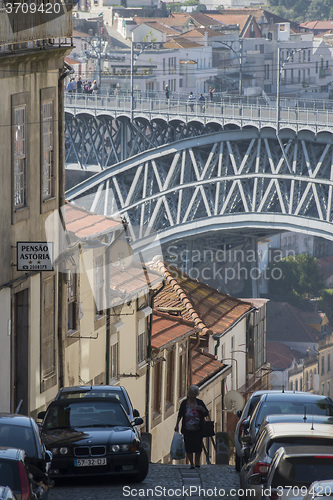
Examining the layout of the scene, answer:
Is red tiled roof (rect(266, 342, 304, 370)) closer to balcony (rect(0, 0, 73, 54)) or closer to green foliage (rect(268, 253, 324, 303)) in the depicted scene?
green foliage (rect(268, 253, 324, 303))

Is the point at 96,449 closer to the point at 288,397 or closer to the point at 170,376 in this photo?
the point at 288,397

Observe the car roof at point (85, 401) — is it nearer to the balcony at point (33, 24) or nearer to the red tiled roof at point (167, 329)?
the balcony at point (33, 24)

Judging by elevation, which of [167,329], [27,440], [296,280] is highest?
[27,440]

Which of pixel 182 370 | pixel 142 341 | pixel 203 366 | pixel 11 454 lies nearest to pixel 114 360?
pixel 142 341

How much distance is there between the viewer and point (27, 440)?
40.5 ft

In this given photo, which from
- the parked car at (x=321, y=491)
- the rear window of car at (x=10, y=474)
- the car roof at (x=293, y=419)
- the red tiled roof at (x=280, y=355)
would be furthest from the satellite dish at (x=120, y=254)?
the red tiled roof at (x=280, y=355)

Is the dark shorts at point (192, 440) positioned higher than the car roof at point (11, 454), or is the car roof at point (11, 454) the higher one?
the car roof at point (11, 454)

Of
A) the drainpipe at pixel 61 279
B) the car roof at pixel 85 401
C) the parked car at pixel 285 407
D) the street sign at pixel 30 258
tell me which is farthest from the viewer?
the drainpipe at pixel 61 279

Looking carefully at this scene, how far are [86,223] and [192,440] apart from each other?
956 centimetres

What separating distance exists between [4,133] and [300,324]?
286 feet

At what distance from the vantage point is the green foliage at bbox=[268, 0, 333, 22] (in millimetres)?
187750

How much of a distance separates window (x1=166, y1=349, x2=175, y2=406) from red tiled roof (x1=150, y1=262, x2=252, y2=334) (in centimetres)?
347

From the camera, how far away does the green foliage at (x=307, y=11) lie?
187750mm

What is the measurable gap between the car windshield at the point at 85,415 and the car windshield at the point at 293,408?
1.82 meters
